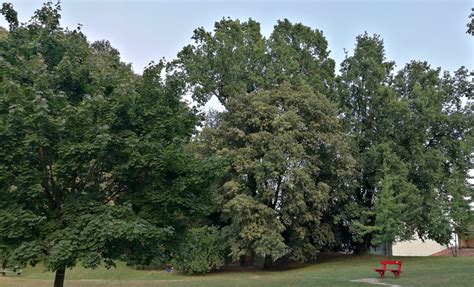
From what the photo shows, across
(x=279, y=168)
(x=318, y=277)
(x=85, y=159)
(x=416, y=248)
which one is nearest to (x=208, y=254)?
(x=279, y=168)

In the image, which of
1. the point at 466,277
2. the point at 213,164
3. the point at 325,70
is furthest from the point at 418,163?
the point at 213,164

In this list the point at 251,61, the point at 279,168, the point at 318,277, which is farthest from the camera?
the point at 251,61

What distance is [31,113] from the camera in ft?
25.5

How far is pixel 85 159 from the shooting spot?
27.1 ft

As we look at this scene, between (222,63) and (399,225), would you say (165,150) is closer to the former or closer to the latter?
(399,225)

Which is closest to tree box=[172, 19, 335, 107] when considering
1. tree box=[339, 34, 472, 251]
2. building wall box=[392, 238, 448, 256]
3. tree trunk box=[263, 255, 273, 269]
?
tree box=[339, 34, 472, 251]

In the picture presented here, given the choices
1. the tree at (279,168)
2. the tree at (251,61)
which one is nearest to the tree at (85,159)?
the tree at (279,168)

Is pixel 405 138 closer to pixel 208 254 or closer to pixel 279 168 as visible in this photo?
pixel 279 168

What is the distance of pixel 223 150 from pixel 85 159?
51.4 ft

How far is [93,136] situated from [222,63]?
23.1 m

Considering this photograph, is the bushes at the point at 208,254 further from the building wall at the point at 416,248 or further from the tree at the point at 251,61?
the building wall at the point at 416,248

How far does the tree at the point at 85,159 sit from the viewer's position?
7816mm

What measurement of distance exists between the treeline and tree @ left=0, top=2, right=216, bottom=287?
0.11 feet

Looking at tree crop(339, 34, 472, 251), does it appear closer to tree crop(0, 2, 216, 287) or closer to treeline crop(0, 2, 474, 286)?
treeline crop(0, 2, 474, 286)
